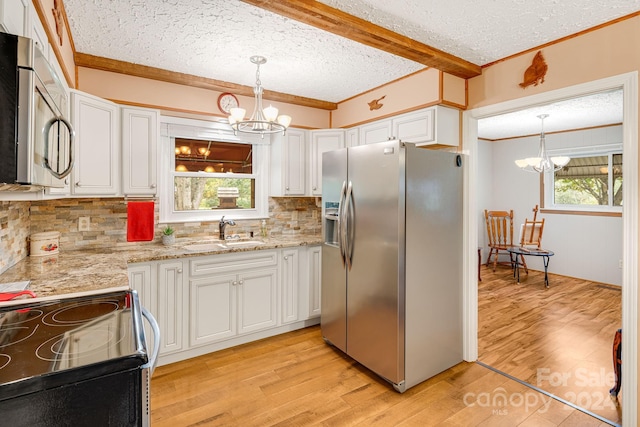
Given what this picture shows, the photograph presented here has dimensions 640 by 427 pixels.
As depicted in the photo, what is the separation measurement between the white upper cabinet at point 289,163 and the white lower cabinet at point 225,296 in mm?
700

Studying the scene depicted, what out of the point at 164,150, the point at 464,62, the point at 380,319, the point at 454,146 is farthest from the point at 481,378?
the point at 164,150

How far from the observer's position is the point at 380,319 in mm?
2428

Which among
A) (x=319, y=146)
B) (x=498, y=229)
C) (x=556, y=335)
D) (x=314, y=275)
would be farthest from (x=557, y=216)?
(x=314, y=275)

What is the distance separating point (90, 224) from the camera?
2760 millimetres

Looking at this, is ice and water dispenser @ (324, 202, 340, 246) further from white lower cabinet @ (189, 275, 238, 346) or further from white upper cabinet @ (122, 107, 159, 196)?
white upper cabinet @ (122, 107, 159, 196)

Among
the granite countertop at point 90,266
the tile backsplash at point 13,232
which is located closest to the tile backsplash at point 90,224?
the tile backsplash at point 13,232

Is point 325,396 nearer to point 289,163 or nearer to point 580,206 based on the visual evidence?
point 289,163

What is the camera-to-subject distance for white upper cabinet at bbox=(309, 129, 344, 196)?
12.0ft

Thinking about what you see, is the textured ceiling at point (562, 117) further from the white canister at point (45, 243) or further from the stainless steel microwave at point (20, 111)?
the white canister at point (45, 243)

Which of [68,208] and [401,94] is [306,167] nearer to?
[401,94]

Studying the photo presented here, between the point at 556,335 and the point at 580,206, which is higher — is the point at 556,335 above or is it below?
below

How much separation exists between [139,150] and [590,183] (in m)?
6.16

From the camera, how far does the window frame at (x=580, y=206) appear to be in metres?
4.93

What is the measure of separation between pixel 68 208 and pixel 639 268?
12.7 ft
